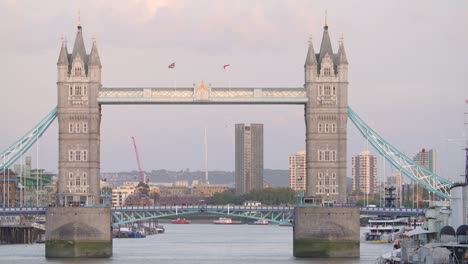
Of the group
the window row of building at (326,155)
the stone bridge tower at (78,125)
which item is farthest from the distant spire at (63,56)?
the window row of building at (326,155)

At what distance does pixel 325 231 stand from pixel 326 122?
10868 millimetres

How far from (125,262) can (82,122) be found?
17.5 m

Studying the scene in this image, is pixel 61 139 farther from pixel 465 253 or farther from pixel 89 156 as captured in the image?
pixel 465 253

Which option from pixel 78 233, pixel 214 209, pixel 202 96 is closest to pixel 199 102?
pixel 202 96

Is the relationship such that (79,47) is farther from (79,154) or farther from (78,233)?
(78,233)

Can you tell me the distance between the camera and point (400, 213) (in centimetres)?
12194

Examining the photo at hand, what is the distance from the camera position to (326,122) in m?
121

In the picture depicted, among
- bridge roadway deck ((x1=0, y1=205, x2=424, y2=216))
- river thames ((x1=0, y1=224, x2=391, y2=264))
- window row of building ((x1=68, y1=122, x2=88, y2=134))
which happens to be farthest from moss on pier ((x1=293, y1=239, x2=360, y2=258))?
window row of building ((x1=68, y1=122, x2=88, y2=134))

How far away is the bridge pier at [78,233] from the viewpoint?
11438cm

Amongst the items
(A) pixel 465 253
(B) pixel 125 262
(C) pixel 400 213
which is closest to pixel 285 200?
(C) pixel 400 213

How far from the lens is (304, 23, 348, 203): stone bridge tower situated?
121 meters

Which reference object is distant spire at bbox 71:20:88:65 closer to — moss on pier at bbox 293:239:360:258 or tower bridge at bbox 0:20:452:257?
tower bridge at bbox 0:20:452:257

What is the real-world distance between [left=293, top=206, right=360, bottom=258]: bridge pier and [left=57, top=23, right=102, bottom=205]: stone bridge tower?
18.2m

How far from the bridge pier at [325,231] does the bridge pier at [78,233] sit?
50.2 feet
